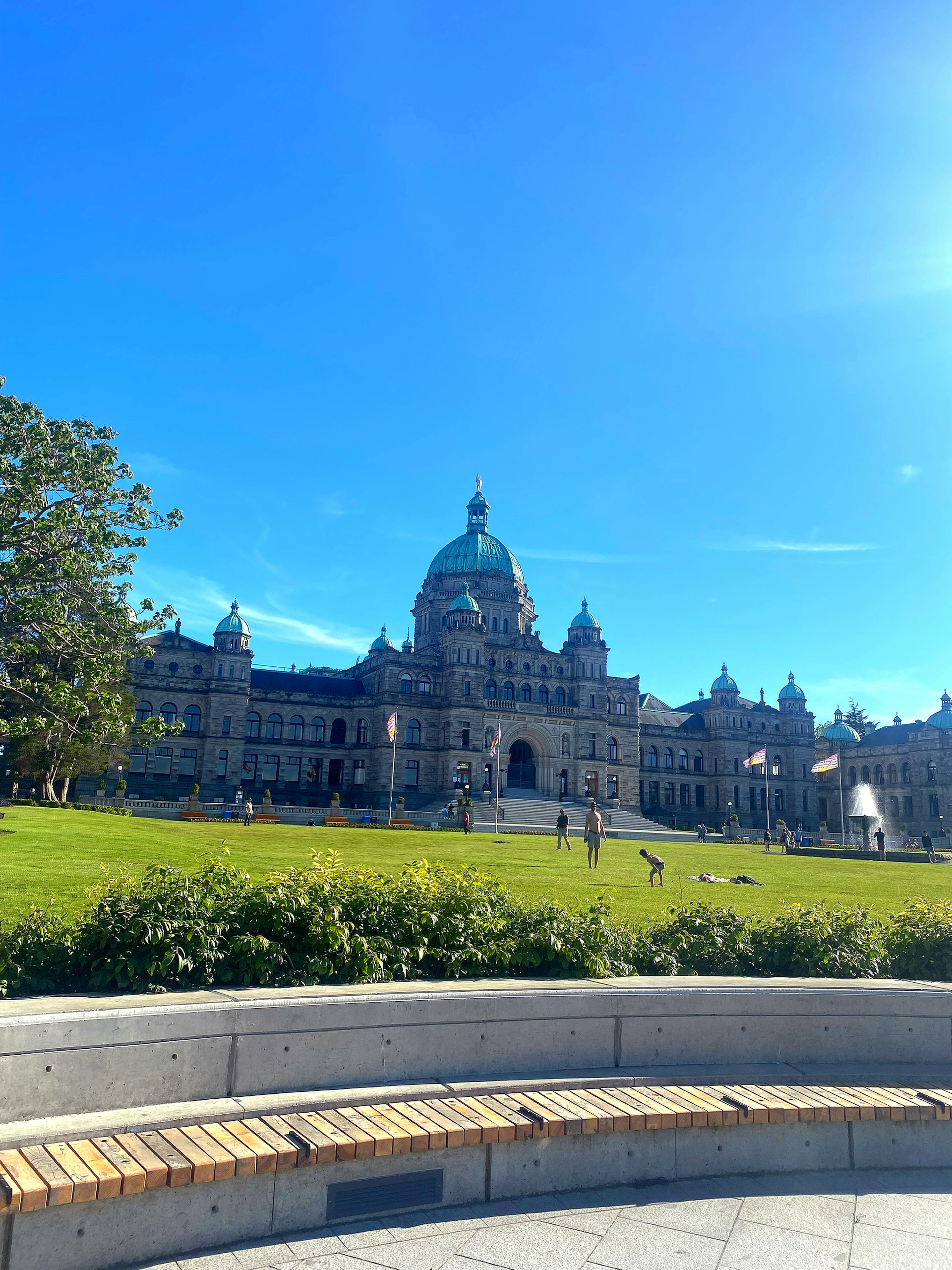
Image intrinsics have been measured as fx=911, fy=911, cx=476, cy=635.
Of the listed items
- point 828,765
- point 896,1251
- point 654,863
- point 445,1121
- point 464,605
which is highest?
point 464,605

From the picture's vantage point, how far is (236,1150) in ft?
18.4

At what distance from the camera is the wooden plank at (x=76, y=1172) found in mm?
4980

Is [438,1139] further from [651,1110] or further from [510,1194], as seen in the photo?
[651,1110]

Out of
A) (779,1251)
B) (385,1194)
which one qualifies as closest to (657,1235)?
(779,1251)

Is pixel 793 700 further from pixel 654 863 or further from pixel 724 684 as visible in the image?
pixel 654 863

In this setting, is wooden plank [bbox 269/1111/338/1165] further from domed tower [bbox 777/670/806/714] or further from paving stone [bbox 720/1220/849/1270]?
domed tower [bbox 777/670/806/714]

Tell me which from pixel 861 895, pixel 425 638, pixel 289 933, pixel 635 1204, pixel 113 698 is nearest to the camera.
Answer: pixel 635 1204

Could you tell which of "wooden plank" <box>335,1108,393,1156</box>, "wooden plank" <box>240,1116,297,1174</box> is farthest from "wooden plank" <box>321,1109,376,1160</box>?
"wooden plank" <box>240,1116,297,1174</box>

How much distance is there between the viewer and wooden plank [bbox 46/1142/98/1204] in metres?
4.98

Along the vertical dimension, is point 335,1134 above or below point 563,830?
below

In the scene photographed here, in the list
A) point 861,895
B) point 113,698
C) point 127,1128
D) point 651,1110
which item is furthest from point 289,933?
point 113,698

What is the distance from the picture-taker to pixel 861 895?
63.4 feet

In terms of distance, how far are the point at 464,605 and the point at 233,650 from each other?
18.8m

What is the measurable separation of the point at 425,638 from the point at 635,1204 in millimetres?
78486
